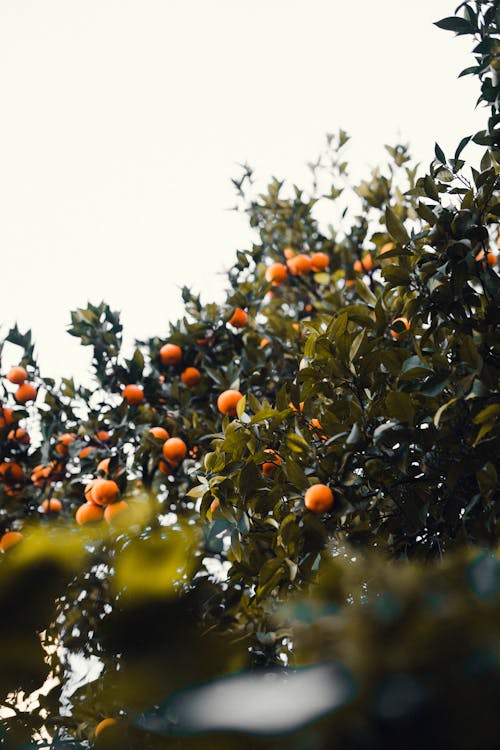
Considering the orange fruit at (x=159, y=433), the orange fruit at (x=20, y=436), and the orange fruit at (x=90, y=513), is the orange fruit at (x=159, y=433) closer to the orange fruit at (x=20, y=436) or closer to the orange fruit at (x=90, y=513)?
the orange fruit at (x=90, y=513)

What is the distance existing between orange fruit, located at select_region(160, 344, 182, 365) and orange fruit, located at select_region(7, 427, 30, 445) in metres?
0.90

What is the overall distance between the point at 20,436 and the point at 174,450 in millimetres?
1129

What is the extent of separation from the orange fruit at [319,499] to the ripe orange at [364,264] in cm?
256

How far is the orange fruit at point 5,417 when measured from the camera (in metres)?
3.67

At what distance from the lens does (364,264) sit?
424 cm

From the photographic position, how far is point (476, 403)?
1.75 meters

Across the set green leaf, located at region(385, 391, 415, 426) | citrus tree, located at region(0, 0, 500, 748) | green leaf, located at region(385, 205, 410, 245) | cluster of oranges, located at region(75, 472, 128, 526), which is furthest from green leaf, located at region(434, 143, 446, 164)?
cluster of oranges, located at region(75, 472, 128, 526)

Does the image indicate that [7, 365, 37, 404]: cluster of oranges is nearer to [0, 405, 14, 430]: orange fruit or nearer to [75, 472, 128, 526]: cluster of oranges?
[0, 405, 14, 430]: orange fruit

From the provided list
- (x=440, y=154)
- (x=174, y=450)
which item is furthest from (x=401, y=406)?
(x=174, y=450)

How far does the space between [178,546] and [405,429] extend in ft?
4.65

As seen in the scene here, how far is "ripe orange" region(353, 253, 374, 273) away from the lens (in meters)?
4.16

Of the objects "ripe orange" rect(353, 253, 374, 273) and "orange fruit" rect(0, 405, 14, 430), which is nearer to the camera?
"orange fruit" rect(0, 405, 14, 430)

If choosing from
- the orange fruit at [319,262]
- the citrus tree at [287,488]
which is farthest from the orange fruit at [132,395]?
the orange fruit at [319,262]

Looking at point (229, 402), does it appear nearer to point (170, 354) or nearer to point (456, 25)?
point (170, 354)
